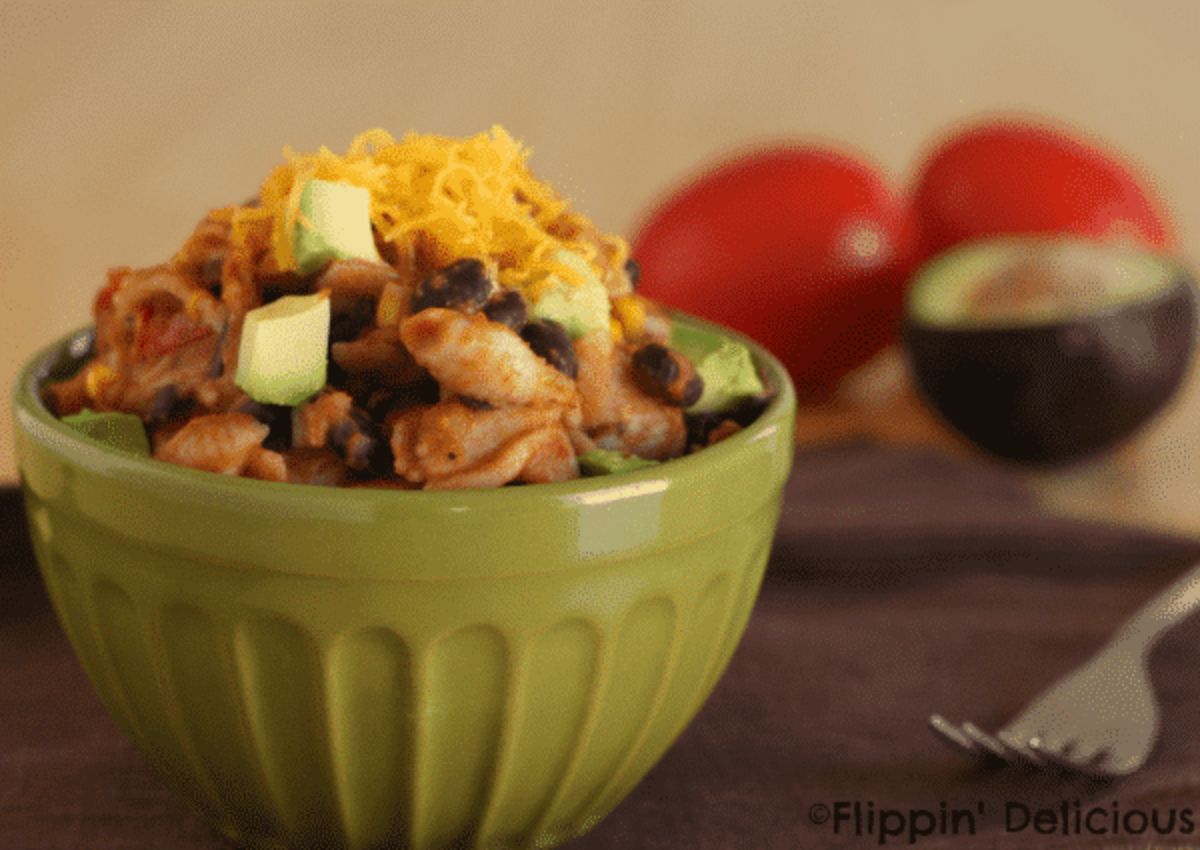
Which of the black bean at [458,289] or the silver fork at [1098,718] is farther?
the silver fork at [1098,718]

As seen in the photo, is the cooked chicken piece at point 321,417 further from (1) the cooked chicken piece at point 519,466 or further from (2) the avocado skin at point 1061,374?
(2) the avocado skin at point 1061,374

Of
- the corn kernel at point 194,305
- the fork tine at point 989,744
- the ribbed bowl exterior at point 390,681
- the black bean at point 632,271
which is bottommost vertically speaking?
the fork tine at point 989,744

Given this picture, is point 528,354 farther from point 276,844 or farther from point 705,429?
point 276,844

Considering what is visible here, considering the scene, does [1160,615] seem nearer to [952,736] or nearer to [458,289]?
[952,736]

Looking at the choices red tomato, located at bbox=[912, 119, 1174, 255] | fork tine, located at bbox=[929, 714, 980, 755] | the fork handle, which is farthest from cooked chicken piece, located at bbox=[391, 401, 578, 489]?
red tomato, located at bbox=[912, 119, 1174, 255]

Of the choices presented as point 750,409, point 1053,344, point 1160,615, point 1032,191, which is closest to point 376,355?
point 750,409

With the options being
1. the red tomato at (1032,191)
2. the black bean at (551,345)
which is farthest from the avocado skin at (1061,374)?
the black bean at (551,345)

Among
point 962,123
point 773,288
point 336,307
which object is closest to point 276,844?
point 336,307

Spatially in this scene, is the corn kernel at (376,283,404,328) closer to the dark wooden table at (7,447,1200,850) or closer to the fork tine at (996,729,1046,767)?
the dark wooden table at (7,447,1200,850)
